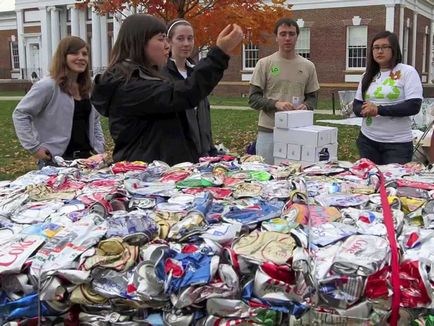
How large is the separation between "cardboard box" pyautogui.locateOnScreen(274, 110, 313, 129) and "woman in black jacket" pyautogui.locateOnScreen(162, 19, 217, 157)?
0.61m

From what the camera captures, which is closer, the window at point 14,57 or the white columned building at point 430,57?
the white columned building at point 430,57

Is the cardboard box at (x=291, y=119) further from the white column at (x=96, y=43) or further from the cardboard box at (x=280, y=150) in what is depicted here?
the white column at (x=96, y=43)

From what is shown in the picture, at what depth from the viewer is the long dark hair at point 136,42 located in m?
2.70

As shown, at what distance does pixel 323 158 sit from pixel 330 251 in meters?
2.54

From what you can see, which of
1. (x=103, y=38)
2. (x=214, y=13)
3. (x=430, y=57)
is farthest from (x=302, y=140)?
(x=103, y=38)

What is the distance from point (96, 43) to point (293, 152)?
98.9 ft

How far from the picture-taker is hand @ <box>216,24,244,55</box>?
2293 millimetres

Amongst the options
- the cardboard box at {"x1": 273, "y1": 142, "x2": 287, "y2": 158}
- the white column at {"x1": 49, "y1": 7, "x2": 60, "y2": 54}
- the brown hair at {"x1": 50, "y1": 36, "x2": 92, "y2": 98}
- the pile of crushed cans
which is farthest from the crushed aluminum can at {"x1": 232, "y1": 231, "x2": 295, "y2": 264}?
the white column at {"x1": 49, "y1": 7, "x2": 60, "y2": 54}

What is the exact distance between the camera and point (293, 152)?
398 centimetres

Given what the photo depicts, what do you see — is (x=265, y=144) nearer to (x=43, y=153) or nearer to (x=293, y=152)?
(x=293, y=152)

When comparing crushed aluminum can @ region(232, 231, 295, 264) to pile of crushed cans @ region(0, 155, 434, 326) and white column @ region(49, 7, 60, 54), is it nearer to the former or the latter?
pile of crushed cans @ region(0, 155, 434, 326)

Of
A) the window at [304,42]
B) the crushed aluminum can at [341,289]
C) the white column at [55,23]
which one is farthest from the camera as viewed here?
the white column at [55,23]

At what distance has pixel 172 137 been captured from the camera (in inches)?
113

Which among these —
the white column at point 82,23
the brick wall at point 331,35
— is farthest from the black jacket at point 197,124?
the white column at point 82,23
